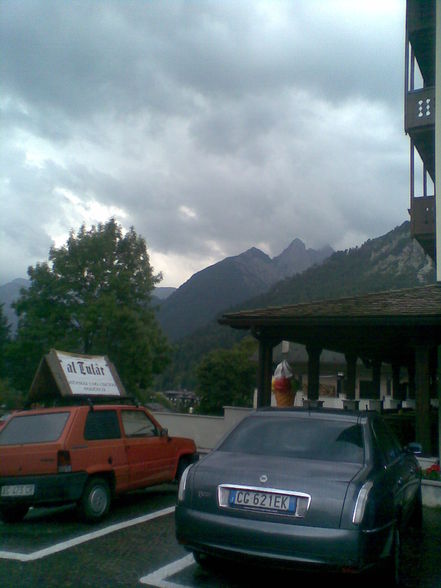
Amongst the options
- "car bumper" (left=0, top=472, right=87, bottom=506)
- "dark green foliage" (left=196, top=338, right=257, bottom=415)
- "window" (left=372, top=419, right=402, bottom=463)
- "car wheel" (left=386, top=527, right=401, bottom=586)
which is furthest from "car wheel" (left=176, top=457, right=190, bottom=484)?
"dark green foliage" (left=196, top=338, right=257, bottom=415)

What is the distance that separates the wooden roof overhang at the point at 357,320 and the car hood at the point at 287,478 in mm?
6595

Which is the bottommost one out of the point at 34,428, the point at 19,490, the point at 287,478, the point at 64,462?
the point at 19,490

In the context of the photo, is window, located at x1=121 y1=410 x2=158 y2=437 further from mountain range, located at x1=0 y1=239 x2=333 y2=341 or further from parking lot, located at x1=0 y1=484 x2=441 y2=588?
mountain range, located at x1=0 y1=239 x2=333 y2=341

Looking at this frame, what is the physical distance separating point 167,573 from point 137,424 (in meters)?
3.63

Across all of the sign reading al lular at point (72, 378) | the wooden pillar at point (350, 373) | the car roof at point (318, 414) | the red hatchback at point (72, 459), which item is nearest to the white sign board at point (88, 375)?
the sign reading al lular at point (72, 378)

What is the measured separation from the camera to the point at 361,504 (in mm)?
4605

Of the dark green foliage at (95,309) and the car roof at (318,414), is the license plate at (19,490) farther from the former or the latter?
the dark green foliage at (95,309)

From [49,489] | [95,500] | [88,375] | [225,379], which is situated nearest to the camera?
[49,489]

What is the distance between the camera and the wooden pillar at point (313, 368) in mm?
14867

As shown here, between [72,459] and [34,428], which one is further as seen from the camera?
[34,428]

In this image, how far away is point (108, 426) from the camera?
8.41 meters

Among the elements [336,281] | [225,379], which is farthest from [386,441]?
[336,281]

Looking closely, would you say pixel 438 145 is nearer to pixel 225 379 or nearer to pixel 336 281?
pixel 225 379

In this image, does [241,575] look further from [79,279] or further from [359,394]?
[79,279]
